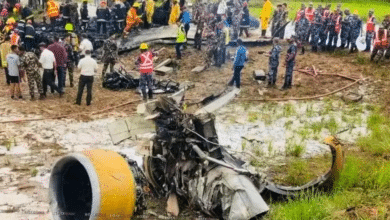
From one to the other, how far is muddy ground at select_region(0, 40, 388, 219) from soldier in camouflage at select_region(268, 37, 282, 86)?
1.06 ft

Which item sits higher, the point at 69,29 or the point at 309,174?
the point at 69,29

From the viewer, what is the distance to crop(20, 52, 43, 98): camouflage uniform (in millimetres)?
12898

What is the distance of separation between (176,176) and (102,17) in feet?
44.6

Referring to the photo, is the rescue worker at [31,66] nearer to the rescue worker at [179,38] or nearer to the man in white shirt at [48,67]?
the man in white shirt at [48,67]

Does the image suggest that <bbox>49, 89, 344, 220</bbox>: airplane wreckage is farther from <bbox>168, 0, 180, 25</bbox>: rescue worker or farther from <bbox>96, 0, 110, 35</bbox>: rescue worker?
<bbox>168, 0, 180, 25</bbox>: rescue worker

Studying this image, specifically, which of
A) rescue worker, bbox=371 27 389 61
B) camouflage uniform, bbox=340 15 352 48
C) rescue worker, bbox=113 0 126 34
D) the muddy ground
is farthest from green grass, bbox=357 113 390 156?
rescue worker, bbox=113 0 126 34

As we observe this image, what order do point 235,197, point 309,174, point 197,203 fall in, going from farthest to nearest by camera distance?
point 309,174
point 197,203
point 235,197

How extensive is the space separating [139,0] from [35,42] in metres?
5.62

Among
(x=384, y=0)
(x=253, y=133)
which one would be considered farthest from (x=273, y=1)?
(x=253, y=133)

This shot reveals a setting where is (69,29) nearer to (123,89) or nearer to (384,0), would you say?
(123,89)

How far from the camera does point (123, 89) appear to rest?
1483 cm

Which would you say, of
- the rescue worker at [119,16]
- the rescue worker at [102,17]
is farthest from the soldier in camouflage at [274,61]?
the rescue worker at [102,17]

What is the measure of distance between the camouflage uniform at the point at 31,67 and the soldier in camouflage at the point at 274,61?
261 inches

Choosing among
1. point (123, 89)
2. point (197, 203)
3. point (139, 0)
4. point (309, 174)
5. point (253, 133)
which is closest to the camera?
point (197, 203)
